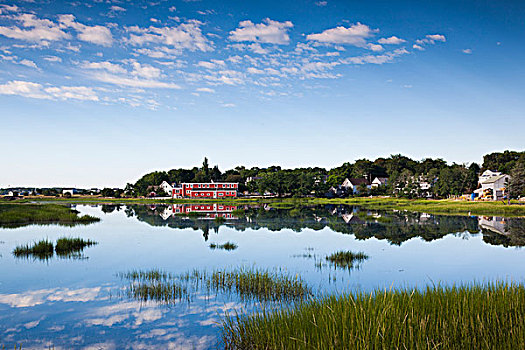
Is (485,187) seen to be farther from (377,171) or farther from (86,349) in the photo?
(86,349)

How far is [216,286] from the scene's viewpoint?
17172 mm

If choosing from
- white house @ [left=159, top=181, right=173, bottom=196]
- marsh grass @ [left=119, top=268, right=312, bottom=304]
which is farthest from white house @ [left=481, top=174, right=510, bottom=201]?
white house @ [left=159, top=181, right=173, bottom=196]

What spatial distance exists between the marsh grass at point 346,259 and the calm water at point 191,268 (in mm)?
561

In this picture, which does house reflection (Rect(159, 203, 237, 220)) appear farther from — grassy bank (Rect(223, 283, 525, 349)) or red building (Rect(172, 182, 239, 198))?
red building (Rect(172, 182, 239, 198))

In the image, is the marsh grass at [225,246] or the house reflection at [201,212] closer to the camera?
the marsh grass at [225,246]

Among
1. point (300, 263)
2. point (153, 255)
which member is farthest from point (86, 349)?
point (153, 255)

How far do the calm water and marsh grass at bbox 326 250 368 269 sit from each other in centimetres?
56

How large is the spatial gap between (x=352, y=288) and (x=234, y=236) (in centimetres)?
2165

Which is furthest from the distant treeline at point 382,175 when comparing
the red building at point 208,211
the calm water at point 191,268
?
the calm water at point 191,268

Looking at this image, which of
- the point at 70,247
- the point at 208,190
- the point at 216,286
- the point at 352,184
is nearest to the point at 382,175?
Answer: the point at 352,184

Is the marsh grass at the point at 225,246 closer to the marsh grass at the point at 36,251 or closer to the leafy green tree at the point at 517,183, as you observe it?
the marsh grass at the point at 36,251

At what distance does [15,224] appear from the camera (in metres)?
45.6

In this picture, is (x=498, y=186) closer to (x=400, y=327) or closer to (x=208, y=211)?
(x=208, y=211)

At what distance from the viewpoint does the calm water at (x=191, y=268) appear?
12.3 metres
